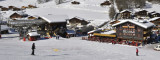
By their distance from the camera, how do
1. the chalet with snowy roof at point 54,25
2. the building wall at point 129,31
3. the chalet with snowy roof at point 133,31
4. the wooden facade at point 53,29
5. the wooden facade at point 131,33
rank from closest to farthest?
the chalet with snowy roof at point 133,31, the wooden facade at point 131,33, the building wall at point 129,31, the chalet with snowy roof at point 54,25, the wooden facade at point 53,29

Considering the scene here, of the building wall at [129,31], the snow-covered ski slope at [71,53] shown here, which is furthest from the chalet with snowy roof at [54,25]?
the snow-covered ski slope at [71,53]

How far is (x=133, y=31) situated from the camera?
25.5 m

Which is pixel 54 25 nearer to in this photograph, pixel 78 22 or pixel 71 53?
pixel 71 53

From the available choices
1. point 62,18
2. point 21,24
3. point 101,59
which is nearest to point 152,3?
point 62,18

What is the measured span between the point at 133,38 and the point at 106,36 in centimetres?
437

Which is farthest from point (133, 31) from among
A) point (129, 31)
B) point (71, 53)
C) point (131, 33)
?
point (71, 53)

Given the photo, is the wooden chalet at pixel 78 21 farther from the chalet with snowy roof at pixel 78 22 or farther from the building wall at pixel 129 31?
the building wall at pixel 129 31

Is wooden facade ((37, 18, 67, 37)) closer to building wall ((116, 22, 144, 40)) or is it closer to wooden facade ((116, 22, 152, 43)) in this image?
wooden facade ((116, 22, 152, 43))

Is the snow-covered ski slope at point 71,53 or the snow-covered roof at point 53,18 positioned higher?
the snow-covered roof at point 53,18

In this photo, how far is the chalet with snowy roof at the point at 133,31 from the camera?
971 inches

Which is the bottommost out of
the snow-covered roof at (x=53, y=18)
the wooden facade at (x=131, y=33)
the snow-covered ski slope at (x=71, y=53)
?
the snow-covered ski slope at (x=71, y=53)

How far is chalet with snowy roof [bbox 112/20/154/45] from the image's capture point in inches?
971

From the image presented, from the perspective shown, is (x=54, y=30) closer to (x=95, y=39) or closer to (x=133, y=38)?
(x=95, y=39)

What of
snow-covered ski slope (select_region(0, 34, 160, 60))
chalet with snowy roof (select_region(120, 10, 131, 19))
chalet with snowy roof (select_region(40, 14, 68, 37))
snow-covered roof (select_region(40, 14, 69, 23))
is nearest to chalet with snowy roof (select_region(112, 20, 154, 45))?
snow-covered ski slope (select_region(0, 34, 160, 60))
